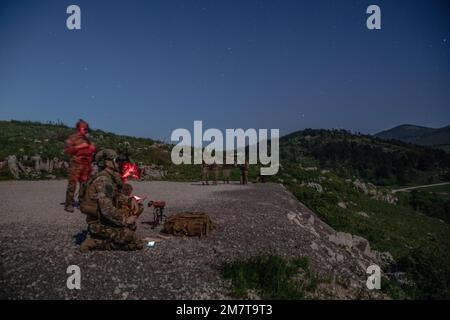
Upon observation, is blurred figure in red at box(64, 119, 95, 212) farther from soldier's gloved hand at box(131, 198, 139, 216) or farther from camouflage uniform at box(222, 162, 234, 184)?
camouflage uniform at box(222, 162, 234, 184)

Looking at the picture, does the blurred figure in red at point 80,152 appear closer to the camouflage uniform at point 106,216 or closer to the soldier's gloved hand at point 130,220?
the camouflage uniform at point 106,216

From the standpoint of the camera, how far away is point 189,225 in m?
10.5

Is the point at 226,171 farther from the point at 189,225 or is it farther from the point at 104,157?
the point at 104,157

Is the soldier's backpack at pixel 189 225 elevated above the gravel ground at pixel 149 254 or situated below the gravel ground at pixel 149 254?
above

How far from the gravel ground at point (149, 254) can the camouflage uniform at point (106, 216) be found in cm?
25

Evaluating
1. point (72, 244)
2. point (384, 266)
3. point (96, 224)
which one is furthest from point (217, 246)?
point (384, 266)

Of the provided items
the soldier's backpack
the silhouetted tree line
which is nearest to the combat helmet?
the soldier's backpack

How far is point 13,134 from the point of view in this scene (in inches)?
1538

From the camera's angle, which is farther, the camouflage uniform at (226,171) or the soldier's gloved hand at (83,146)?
the camouflage uniform at (226,171)

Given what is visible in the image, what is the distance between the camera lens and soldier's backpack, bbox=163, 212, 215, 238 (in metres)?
10.4

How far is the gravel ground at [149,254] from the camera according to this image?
6.84 meters

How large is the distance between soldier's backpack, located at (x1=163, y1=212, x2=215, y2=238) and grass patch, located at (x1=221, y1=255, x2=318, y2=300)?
7.63 ft

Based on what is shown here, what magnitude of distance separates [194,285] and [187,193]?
12.8 metres

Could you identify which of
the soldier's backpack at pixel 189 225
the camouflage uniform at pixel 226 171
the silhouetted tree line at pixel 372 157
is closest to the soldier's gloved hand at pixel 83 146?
the soldier's backpack at pixel 189 225
